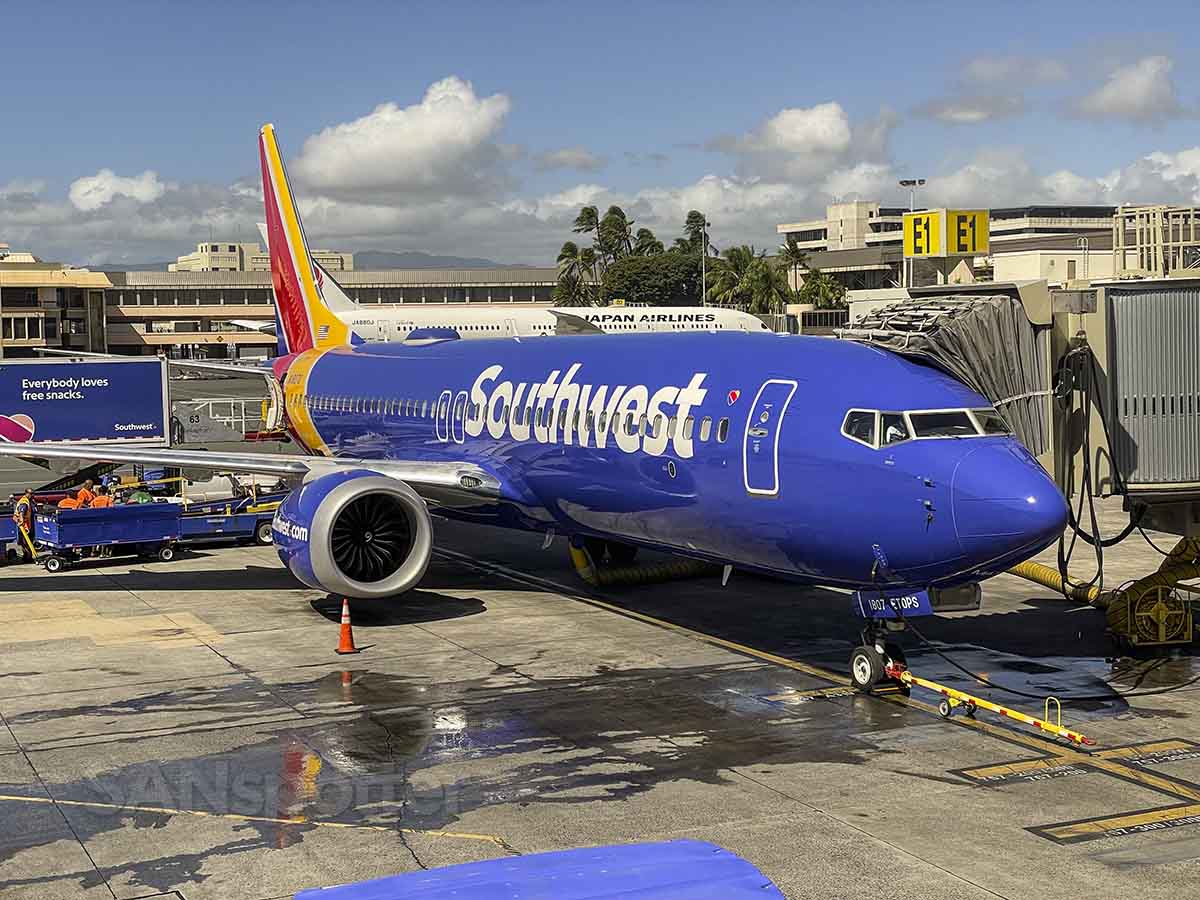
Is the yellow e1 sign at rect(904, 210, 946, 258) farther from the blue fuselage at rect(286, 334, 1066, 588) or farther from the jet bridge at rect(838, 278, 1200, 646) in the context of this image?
the jet bridge at rect(838, 278, 1200, 646)

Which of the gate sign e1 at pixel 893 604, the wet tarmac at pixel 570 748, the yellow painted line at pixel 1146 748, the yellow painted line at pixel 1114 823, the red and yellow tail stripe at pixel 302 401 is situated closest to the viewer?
the wet tarmac at pixel 570 748

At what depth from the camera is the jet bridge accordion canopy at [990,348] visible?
18.0 meters

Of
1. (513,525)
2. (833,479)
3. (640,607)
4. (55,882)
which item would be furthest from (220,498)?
(55,882)

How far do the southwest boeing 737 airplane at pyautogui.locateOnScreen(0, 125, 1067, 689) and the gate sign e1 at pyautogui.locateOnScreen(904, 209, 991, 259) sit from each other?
30.1 m

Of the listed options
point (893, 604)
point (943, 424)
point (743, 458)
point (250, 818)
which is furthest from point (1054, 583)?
point (250, 818)

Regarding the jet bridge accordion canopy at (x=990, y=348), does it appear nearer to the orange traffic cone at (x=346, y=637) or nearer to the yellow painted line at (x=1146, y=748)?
the yellow painted line at (x=1146, y=748)

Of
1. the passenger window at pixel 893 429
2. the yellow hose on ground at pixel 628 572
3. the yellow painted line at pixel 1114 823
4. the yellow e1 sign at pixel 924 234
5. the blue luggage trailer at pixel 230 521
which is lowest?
the yellow painted line at pixel 1114 823

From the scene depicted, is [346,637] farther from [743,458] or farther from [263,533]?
[263,533]

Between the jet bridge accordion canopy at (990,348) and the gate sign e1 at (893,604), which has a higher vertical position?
the jet bridge accordion canopy at (990,348)

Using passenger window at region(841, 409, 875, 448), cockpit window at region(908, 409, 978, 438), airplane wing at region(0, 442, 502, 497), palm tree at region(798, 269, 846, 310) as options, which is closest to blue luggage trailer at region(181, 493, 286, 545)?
airplane wing at region(0, 442, 502, 497)

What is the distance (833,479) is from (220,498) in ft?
75.4

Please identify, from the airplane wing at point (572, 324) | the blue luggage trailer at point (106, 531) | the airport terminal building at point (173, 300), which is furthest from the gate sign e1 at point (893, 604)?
the airport terminal building at point (173, 300)

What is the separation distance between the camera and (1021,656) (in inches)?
805

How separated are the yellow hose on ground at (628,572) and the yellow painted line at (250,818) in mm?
13268
